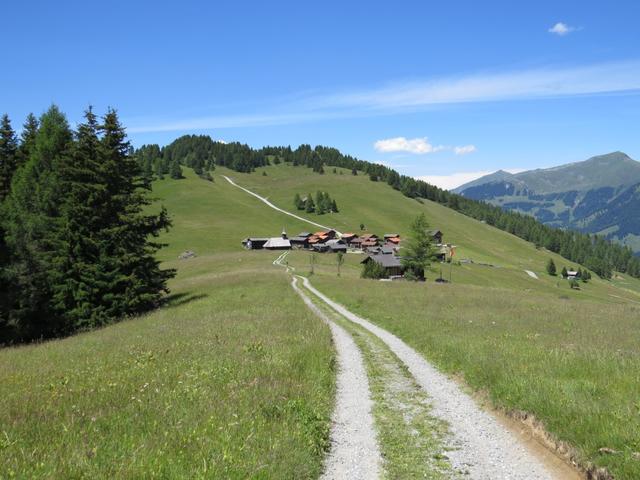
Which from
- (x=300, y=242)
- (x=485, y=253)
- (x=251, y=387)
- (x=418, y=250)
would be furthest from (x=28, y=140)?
(x=485, y=253)

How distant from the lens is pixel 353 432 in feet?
32.1

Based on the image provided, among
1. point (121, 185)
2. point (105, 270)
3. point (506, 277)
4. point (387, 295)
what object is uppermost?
point (121, 185)

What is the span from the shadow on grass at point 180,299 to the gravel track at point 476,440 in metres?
27.4

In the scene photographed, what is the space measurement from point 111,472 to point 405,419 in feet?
20.9

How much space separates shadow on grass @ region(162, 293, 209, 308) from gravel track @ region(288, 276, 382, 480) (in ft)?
81.9

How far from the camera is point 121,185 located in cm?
3478

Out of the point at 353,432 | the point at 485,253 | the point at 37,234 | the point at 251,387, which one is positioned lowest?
the point at 485,253

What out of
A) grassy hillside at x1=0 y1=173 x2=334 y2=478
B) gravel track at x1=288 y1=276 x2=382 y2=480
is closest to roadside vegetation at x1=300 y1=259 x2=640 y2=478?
gravel track at x1=288 y1=276 x2=382 y2=480

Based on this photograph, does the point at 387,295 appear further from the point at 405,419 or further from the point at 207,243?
the point at 207,243

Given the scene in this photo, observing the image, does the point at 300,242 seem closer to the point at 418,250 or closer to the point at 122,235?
the point at 418,250

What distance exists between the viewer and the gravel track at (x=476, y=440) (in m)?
8.09

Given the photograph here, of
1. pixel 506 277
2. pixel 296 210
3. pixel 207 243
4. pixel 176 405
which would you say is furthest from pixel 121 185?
pixel 296 210

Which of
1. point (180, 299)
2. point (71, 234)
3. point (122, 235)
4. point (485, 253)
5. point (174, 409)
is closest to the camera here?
point (174, 409)

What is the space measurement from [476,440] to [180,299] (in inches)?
1389
